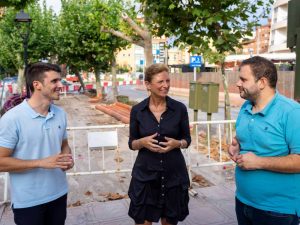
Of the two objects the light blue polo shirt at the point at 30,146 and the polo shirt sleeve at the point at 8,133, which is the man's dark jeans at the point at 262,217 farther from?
the polo shirt sleeve at the point at 8,133

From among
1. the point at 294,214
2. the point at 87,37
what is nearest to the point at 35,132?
the point at 294,214

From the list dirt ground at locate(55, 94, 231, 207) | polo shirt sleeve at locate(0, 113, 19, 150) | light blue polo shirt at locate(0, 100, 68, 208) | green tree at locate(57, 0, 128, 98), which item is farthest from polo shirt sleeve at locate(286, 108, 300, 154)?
green tree at locate(57, 0, 128, 98)

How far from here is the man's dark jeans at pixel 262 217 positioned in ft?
7.32

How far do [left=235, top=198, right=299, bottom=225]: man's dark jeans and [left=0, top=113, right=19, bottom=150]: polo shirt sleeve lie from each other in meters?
1.69

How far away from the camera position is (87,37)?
22016 millimetres

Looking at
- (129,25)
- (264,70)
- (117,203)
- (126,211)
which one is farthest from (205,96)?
(264,70)

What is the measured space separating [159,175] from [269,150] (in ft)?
3.41

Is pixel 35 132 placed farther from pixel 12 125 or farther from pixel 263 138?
pixel 263 138

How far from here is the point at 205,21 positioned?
24.0 feet

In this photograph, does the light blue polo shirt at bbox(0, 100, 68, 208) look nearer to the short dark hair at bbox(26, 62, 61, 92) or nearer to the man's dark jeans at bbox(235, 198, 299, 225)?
the short dark hair at bbox(26, 62, 61, 92)

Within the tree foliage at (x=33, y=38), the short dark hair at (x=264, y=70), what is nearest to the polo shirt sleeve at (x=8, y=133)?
the short dark hair at (x=264, y=70)

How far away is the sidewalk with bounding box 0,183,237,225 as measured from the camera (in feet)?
14.1

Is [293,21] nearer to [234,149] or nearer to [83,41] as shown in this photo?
[234,149]

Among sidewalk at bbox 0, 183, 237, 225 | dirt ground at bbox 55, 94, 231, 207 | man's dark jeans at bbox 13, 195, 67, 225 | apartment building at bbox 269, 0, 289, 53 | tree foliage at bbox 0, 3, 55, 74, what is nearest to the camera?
man's dark jeans at bbox 13, 195, 67, 225
